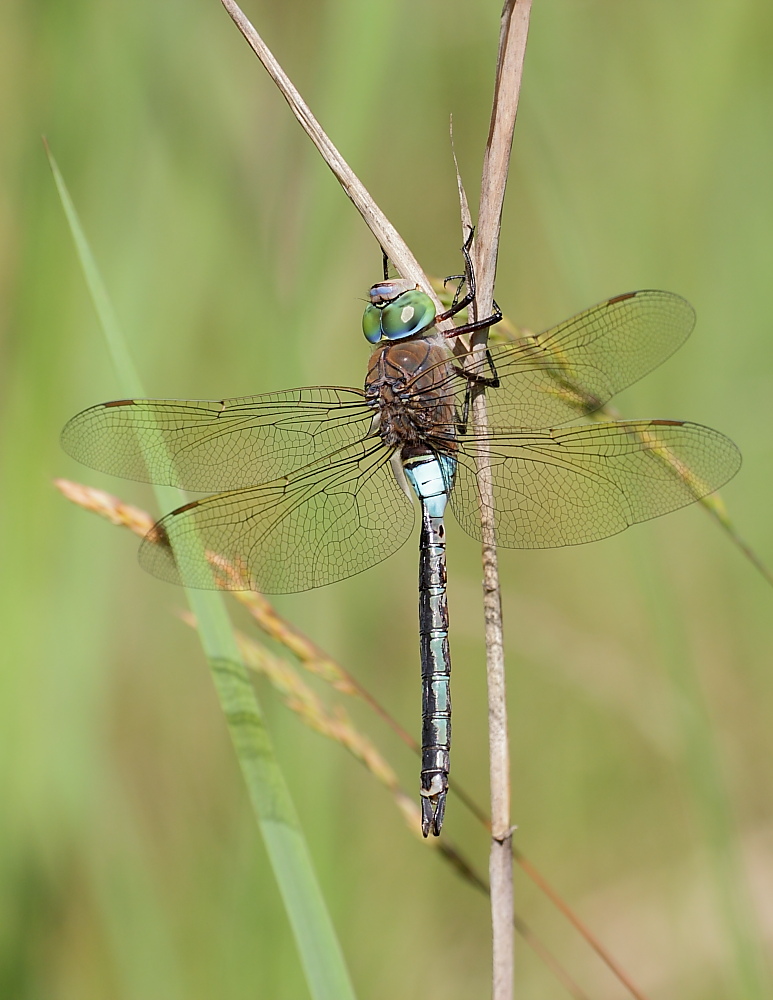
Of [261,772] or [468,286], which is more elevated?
[468,286]

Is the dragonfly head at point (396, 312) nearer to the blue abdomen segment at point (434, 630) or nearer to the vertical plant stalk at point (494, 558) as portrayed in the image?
the blue abdomen segment at point (434, 630)

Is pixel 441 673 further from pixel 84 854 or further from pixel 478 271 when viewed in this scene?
pixel 84 854

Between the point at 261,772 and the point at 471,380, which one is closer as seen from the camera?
the point at 261,772

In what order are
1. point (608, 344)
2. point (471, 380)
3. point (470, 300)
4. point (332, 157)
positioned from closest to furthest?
1. point (332, 157)
2. point (470, 300)
3. point (471, 380)
4. point (608, 344)

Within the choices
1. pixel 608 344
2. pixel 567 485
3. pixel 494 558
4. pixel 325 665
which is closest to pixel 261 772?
pixel 325 665

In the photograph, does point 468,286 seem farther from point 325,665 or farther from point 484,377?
point 325,665

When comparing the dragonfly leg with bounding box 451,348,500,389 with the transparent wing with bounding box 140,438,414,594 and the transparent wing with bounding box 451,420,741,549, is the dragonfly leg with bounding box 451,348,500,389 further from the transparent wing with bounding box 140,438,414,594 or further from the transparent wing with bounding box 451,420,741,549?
the transparent wing with bounding box 140,438,414,594

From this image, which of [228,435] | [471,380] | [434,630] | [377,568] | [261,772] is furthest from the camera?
[377,568]
